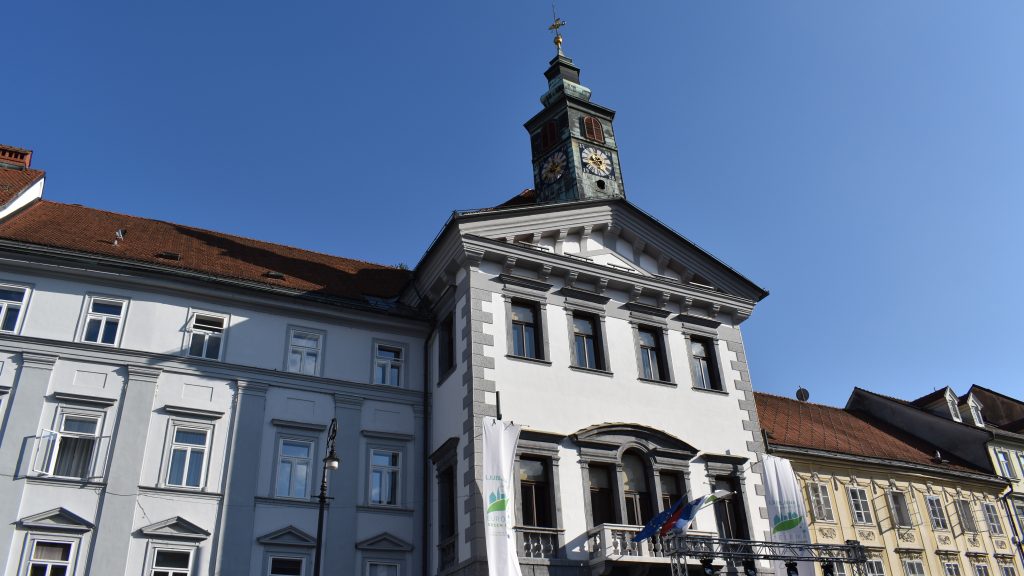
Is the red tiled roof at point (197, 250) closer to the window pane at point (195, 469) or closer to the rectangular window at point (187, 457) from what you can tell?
the rectangular window at point (187, 457)

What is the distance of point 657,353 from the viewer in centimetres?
2620

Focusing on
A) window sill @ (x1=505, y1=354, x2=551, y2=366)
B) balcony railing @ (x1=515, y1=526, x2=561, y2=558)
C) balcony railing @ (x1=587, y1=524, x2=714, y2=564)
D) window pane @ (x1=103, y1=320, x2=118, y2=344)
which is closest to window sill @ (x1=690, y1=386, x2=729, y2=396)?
window sill @ (x1=505, y1=354, x2=551, y2=366)

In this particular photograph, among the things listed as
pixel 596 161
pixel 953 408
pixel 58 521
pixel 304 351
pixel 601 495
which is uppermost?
pixel 596 161

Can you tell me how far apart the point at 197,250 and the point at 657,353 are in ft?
48.6

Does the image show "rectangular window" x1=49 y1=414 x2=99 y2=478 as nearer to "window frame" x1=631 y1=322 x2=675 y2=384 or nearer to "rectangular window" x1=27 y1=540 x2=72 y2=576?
"rectangular window" x1=27 y1=540 x2=72 y2=576

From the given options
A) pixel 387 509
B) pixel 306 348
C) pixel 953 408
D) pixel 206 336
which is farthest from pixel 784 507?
pixel 953 408

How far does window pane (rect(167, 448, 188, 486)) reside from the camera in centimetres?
2117

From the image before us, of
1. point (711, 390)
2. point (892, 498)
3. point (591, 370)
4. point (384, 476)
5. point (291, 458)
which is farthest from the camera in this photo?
point (892, 498)

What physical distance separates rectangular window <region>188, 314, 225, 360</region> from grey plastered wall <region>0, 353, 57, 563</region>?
3336 mm

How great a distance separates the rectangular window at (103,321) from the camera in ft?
72.8

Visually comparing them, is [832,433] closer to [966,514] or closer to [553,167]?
[966,514]

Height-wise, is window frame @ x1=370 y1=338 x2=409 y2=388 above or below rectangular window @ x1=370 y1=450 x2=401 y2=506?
above

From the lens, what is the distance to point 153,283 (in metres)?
23.1

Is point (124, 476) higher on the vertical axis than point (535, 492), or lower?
higher
